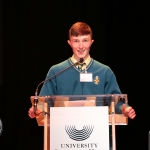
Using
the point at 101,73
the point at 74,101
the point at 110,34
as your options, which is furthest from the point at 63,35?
the point at 74,101

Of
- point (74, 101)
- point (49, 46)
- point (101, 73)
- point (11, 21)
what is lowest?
point (74, 101)

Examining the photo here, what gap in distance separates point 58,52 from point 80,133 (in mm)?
1631

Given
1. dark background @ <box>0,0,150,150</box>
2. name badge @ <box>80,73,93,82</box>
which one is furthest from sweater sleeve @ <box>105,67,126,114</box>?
dark background @ <box>0,0,150,150</box>

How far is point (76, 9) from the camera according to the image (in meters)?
4.14

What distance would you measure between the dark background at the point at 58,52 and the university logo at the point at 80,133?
4.92 feet

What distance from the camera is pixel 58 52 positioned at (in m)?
4.14

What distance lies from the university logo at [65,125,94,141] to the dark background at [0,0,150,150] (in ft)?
4.92

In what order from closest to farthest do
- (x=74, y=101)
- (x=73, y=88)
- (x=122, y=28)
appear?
(x=74, y=101) → (x=73, y=88) → (x=122, y=28)

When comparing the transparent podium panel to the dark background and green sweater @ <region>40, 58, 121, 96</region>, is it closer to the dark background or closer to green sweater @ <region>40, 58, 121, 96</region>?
green sweater @ <region>40, 58, 121, 96</region>

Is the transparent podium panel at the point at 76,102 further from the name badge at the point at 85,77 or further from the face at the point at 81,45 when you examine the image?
the face at the point at 81,45

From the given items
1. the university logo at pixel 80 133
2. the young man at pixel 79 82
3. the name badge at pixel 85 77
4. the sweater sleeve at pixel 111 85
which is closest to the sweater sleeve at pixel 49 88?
the young man at pixel 79 82

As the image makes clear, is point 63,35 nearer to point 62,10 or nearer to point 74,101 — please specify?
point 62,10

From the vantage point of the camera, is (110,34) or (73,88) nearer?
(73,88)

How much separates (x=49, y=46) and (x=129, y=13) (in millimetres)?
906
